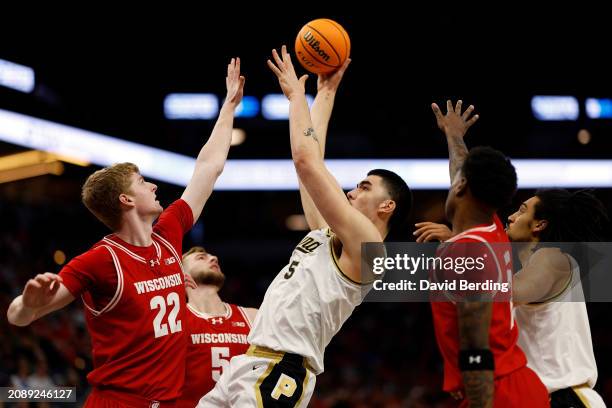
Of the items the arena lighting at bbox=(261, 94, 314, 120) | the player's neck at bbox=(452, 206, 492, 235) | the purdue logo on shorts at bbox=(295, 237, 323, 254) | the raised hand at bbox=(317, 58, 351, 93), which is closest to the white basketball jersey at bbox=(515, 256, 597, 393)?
the player's neck at bbox=(452, 206, 492, 235)

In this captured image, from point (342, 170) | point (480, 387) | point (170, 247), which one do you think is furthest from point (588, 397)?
point (342, 170)

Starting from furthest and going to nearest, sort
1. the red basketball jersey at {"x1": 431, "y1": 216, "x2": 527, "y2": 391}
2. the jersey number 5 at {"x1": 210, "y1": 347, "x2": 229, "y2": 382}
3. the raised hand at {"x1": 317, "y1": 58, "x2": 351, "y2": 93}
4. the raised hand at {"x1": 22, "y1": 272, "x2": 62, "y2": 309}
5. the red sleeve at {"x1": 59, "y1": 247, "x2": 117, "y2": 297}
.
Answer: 1. the jersey number 5 at {"x1": 210, "y1": 347, "x2": 229, "y2": 382}
2. the raised hand at {"x1": 317, "y1": 58, "x2": 351, "y2": 93}
3. the red sleeve at {"x1": 59, "y1": 247, "x2": 117, "y2": 297}
4. the raised hand at {"x1": 22, "y1": 272, "x2": 62, "y2": 309}
5. the red basketball jersey at {"x1": 431, "y1": 216, "x2": 527, "y2": 391}

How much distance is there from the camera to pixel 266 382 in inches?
160

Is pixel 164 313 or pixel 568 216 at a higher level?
pixel 568 216

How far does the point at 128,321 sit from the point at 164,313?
22 cm

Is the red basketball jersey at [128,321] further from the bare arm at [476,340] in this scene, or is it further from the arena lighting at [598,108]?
the arena lighting at [598,108]

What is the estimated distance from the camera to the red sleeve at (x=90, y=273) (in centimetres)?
411

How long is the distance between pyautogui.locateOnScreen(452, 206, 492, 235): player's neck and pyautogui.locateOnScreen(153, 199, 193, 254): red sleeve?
1.79 metres

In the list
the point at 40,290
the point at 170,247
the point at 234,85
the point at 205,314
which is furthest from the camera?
the point at 205,314

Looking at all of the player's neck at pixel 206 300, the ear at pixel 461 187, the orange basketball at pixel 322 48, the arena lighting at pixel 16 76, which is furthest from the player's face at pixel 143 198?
the arena lighting at pixel 16 76

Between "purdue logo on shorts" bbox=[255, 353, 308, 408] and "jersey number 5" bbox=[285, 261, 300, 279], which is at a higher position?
"jersey number 5" bbox=[285, 261, 300, 279]

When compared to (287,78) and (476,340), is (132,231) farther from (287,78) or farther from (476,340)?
(476,340)

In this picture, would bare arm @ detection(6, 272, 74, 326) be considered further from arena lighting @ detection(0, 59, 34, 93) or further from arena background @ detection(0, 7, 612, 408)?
arena background @ detection(0, 7, 612, 408)

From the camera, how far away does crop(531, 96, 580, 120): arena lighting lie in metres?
15.3
